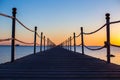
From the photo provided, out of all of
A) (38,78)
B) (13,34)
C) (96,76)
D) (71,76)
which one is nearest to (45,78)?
(38,78)

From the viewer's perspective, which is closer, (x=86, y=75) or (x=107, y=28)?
(x=86, y=75)

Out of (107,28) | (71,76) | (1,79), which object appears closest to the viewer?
(1,79)

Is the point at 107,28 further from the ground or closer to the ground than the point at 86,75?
further from the ground

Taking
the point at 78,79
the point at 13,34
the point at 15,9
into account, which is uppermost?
the point at 15,9

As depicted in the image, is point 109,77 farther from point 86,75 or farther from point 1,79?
point 1,79

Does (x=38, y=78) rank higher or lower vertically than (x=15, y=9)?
lower

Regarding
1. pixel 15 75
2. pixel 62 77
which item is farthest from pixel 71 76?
pixel 15 75

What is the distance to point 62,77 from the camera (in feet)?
12.3

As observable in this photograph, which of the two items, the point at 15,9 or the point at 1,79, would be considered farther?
the point at 15,9

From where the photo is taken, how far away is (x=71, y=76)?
12.6ft

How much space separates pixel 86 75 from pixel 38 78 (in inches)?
27.0

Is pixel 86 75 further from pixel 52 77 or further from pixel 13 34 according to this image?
pixel 13 34

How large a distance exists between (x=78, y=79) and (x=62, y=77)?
0.77 feet

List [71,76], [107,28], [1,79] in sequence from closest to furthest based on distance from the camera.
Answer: [1,79]
[71,76]
[107,28]
